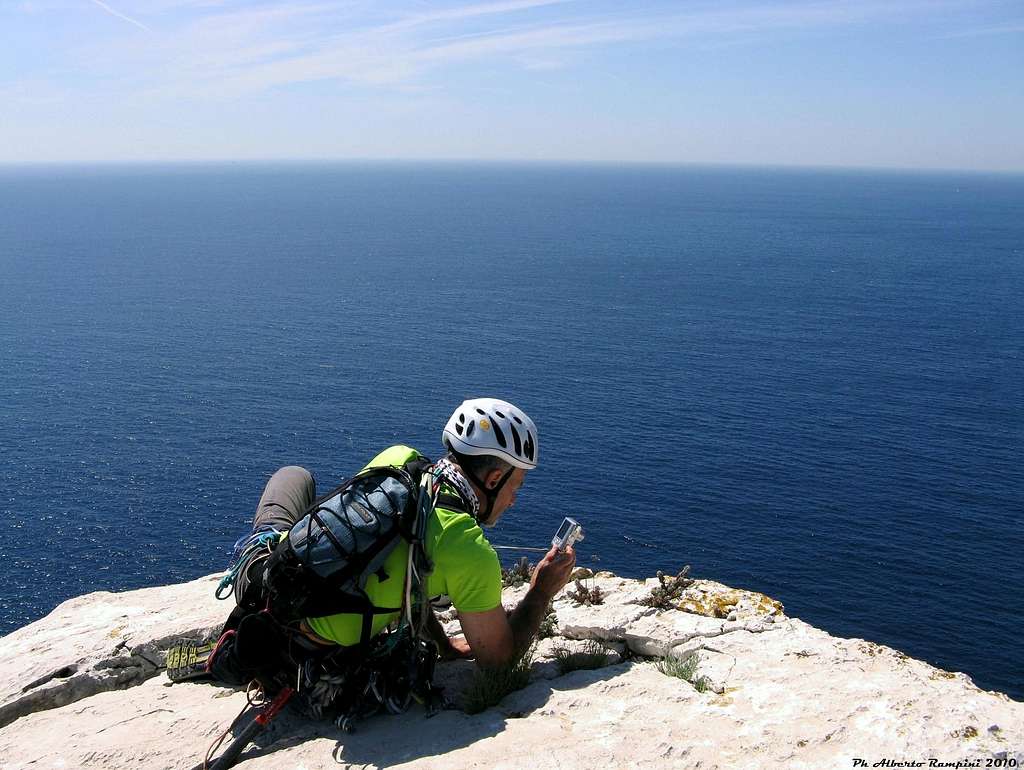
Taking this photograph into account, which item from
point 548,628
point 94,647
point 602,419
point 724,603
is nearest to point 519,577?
point 548,628

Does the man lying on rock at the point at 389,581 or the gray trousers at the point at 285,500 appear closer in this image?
the man lying on rock at the point at 389,581

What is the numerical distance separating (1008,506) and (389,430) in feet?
164

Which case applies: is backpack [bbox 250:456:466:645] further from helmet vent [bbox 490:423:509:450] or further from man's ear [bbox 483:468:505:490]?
helmet vent [bbox 490:423:509:450]

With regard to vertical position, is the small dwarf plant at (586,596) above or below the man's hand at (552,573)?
below

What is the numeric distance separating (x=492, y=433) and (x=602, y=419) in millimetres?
74056

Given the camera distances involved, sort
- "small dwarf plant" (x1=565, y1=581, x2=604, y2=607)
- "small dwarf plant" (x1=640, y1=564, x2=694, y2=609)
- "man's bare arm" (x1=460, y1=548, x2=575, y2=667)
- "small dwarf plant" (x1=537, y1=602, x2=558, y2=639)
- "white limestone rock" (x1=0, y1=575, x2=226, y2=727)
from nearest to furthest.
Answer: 1. "man's bare arm" (x1=460, y1=548, x2=575, y2=667)
2. "white limestone rock" (x1=0, y1=575, x2=226, y2=727)
3. "small dwarf plant" (x1=537, y1=602, x2=558, y2=639)
4. "small dwarf plant" (x1=640, y1=564, x2=694, y2=609)
5. "small dwarf plant" (x1=565, y1=581, x2=604, y2=607)

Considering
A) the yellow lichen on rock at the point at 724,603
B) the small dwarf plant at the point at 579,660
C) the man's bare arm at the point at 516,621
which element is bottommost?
the yellow lichen on rock at the point at 724,603

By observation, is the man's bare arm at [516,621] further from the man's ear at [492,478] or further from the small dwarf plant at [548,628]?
the small dwarf plant at [548,628]

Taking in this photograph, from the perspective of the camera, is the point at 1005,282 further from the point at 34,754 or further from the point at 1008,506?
the point at 34,754

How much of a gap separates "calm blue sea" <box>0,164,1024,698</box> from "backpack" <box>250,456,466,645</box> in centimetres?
4396

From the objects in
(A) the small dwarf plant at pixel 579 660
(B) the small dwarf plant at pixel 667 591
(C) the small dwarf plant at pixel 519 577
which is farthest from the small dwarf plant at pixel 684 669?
(C) the small dwarf plant at pixel 519 577

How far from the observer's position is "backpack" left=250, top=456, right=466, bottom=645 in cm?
663

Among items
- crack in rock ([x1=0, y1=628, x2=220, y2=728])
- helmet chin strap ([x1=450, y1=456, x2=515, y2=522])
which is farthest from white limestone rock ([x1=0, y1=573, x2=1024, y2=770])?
helmet chin strap ([x1=450, y1=456, x2=515, y2=522])

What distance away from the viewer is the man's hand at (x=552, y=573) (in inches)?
304
